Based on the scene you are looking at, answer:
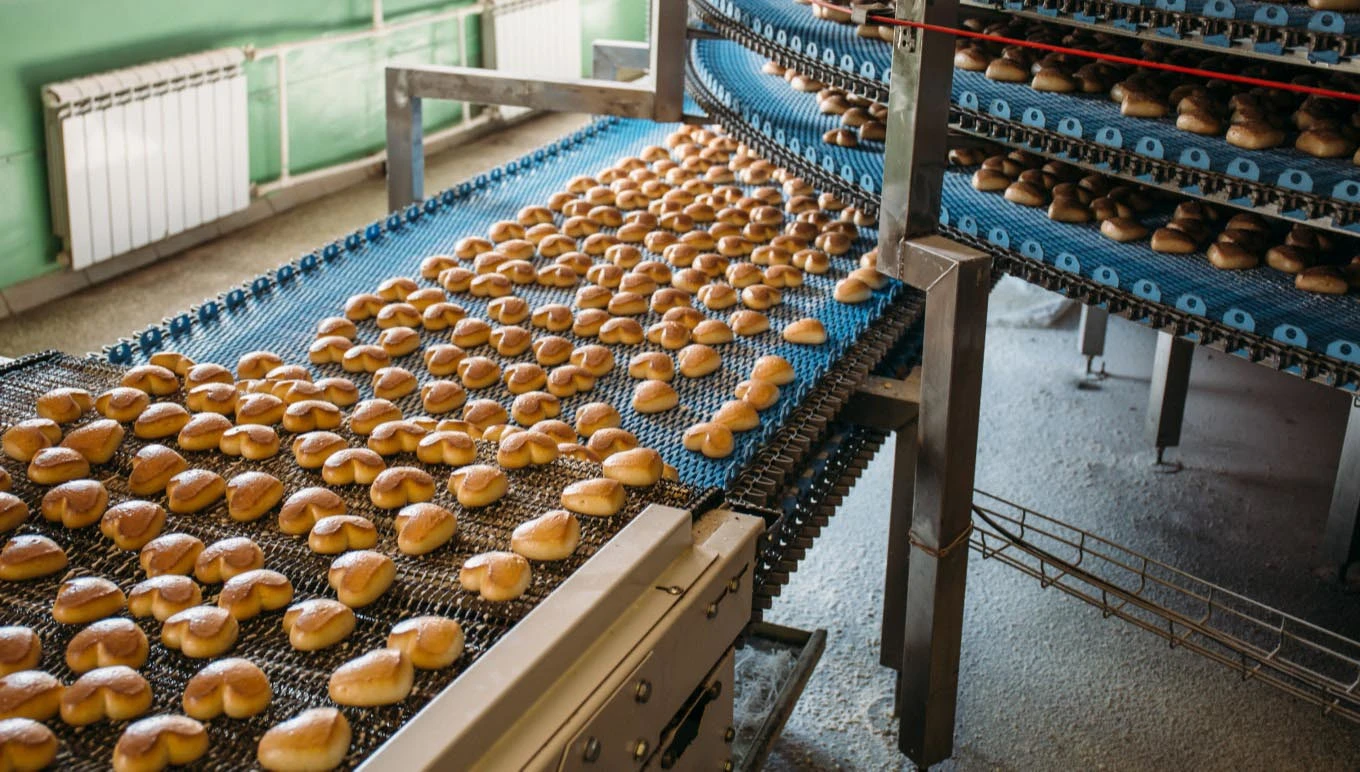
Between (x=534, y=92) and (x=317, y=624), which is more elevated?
(x=534, y=92)

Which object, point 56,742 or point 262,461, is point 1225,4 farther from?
point 56,742

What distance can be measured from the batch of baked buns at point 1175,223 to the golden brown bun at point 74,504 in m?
1.96

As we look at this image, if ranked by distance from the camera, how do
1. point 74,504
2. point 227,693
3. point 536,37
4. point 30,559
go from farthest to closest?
point 536,37 < point 74,504 < point 30,559 < point 227,693

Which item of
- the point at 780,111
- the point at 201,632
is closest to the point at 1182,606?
the point at 780,111

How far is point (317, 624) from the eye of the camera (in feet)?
4.55

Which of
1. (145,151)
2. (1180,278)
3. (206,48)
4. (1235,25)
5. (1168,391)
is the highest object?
(1235,25)

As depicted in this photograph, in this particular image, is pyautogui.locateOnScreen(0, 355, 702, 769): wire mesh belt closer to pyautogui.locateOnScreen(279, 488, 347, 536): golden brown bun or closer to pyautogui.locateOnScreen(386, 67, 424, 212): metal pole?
pyautogui.locateOnScreen(279, 488, 347, 536): golden brown bun

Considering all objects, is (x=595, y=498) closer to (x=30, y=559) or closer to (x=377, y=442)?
(x=377, y=442)

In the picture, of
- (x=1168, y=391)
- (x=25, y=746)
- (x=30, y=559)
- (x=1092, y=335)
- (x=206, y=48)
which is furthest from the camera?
(x=206, y=48)

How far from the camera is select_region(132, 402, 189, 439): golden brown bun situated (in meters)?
1.87

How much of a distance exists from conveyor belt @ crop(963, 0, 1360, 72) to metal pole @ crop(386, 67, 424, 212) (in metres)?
2.02

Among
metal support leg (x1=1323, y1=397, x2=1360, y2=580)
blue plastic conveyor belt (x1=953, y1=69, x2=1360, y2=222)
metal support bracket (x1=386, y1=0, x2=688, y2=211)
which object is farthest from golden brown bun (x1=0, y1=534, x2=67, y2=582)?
metal support leg (x1=1323, y1=397, x2=1360, y2=580)

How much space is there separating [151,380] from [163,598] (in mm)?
738

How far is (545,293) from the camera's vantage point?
2.81 metres
